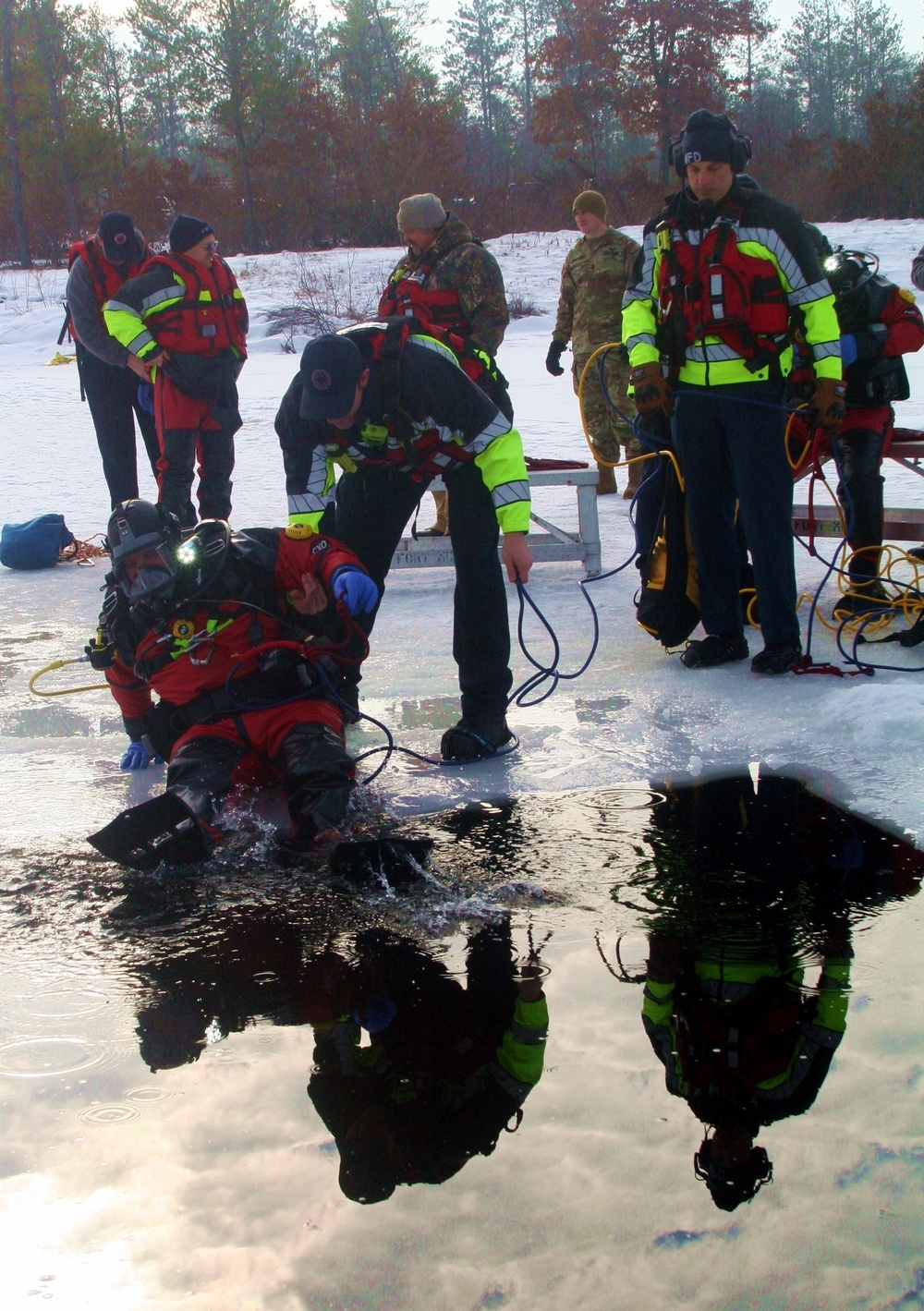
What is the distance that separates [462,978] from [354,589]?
4.36ft

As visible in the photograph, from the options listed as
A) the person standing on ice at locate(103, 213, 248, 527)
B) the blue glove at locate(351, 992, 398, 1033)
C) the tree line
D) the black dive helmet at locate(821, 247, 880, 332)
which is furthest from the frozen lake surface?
the tree line

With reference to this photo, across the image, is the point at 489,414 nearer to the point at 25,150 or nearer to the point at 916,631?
the point at 916,631

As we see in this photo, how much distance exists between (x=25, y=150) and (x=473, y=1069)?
35671mm

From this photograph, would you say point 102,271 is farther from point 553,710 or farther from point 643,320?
point 553,710

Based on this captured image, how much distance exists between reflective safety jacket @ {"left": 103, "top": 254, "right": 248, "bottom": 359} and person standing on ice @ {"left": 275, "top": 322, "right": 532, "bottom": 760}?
2.18 m

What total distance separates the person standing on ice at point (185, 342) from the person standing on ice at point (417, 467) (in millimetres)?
2128

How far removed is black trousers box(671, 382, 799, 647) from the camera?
4.27 m

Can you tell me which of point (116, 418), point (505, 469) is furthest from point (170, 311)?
point (505, 469)

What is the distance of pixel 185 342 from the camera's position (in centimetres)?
582

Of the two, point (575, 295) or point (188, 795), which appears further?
point (575, 295)

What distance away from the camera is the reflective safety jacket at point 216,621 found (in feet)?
11.8

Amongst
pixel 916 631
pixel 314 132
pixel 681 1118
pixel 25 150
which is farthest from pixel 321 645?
pixel 25 150

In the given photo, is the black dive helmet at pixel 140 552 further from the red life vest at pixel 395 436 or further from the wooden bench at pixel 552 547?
the wooden bench at pixel 552 547

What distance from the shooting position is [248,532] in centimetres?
375
